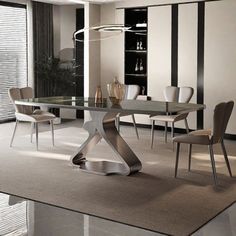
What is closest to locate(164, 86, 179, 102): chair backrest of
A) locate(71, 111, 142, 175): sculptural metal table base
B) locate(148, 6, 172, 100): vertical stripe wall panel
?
locate(148, 6, 172, 100): vertical stripe wall panel

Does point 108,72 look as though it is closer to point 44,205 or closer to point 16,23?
point 16,23

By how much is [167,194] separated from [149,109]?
0.97m

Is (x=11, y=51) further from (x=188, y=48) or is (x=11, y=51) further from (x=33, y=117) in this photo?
(x=188, y=48)

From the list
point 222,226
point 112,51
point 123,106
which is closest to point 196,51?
point 112,51

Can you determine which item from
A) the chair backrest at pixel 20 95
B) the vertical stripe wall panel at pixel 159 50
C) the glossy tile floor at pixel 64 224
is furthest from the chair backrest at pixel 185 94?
the glossy tile floor at pixel 64 224

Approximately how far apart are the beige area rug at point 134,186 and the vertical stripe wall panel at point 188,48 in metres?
1.60

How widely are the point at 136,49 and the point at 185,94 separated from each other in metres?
2.17

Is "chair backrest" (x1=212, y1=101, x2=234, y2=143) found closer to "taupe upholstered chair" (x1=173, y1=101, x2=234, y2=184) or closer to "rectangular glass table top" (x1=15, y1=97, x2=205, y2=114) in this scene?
"taupe upholstered chair" (x1=173, y1=101, x2=234, y2=184)

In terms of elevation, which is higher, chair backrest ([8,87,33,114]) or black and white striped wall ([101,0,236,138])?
black and white striped wall ([101,0,236,138])

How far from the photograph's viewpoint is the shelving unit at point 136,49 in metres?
9.30

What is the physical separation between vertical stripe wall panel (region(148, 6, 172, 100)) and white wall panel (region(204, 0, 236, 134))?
778mm

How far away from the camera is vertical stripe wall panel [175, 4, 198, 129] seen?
27.2 feet

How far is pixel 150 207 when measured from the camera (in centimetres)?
440

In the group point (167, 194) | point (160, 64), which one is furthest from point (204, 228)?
point (160, 64)
